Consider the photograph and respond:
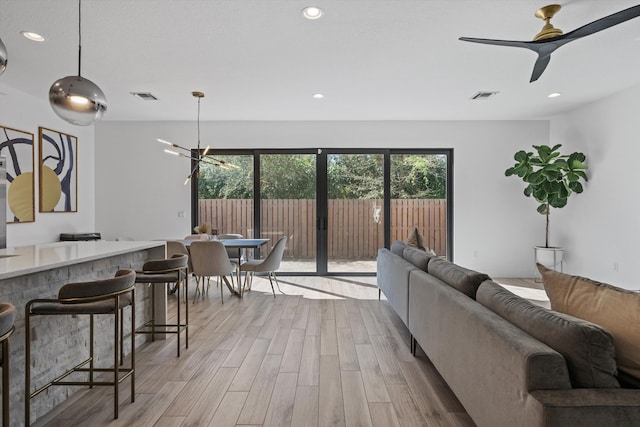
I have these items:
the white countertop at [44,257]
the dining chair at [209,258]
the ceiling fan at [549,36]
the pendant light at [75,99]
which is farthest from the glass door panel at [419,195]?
the pendant light at [75,99]

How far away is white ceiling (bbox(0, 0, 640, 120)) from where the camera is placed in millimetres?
2758

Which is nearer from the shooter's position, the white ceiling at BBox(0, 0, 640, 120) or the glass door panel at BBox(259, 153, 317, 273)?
the white ceiling at BBox(0, 0, 640, 120)

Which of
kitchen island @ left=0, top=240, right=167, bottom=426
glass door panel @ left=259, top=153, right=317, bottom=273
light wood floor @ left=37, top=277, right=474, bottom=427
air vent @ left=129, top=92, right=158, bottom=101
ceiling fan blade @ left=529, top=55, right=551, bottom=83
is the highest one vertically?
air vent @ left=129, top=92, right=158, bottom=101

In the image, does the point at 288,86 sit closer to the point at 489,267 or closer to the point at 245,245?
the point at 245,245

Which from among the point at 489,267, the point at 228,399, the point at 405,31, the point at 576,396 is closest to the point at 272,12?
the point at 405,31

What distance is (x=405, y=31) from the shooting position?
307 cm

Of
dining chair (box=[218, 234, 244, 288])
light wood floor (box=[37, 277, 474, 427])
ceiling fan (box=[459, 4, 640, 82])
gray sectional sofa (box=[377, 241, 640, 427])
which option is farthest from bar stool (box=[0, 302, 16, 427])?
dining chair (box=[218, 234, 244, 288])

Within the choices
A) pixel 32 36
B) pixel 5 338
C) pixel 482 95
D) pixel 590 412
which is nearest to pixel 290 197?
pixel 482 95

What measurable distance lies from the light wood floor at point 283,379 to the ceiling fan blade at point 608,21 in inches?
101

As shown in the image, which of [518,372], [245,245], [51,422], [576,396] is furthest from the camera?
[245,245]

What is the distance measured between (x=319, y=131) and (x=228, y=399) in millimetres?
4762

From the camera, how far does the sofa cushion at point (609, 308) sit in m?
1.31

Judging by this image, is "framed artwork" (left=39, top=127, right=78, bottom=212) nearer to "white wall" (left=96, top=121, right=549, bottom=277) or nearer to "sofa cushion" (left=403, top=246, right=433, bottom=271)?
"white wall" (left=96, top=121, right=549, bottom=277)

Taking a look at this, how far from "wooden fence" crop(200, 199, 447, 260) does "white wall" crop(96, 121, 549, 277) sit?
411mm
